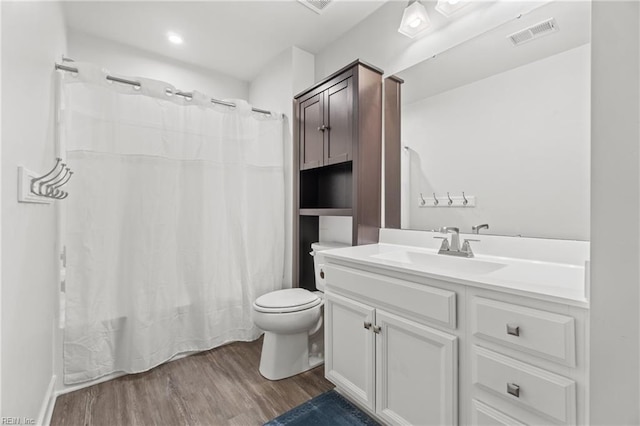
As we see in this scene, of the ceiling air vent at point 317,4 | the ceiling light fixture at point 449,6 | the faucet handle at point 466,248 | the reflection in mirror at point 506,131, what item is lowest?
the faucet handle at point 466,248

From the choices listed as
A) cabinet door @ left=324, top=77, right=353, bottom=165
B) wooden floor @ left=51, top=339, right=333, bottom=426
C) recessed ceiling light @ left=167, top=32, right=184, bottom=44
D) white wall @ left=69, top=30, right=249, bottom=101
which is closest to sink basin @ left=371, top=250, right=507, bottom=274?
cabinet door @ left=324, top=77, right=353, bottom=165

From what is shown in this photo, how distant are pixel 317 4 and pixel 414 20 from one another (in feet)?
2.34

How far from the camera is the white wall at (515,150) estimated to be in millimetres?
1218

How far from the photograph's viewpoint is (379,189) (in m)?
2.00

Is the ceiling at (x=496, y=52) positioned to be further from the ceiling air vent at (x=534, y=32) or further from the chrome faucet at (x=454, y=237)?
the chrome faucet at (x=454, y=237)

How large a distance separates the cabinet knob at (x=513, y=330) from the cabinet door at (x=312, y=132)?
1.61m

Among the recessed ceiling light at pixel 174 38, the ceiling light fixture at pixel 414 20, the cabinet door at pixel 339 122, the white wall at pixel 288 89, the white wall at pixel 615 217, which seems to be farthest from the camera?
the white wall at pixel 288 89

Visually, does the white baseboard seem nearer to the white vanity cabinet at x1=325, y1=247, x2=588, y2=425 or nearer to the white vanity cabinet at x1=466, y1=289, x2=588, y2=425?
the white vanity cabinet at x1=325, y1=247, x2=588, y2=425

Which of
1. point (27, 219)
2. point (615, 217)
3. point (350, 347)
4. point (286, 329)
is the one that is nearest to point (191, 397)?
point (286, 329)

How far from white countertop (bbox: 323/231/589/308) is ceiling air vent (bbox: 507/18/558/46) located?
0.93 m

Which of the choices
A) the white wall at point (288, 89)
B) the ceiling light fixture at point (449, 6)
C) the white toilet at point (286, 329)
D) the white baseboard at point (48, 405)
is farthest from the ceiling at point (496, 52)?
the white baseboard at point (48, 405)

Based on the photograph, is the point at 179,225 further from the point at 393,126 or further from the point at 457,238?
the point at 457,238

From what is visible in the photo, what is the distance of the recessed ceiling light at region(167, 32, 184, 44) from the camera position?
7.67 ft

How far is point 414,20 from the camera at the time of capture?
1741mm
